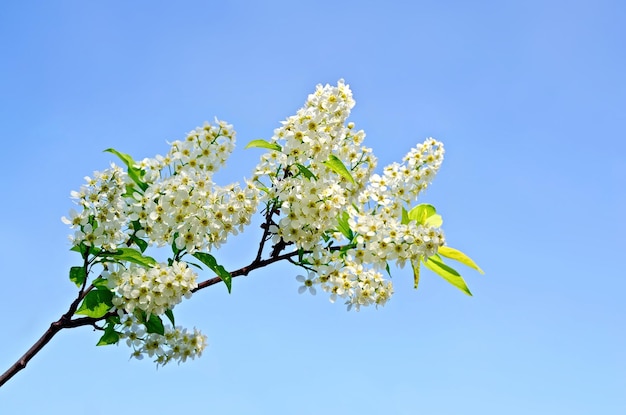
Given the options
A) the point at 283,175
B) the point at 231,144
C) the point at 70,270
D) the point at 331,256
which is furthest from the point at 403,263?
the point at 70,270

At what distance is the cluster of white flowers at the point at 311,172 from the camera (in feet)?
9.46

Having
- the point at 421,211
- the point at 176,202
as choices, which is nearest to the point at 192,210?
the point at 176,202

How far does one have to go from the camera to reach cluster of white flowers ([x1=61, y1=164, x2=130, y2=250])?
2875 millimetres

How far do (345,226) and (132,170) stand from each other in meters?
0.99

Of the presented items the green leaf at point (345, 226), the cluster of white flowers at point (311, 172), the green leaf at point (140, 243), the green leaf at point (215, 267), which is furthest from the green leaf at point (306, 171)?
the green leaf at point (140, 243)

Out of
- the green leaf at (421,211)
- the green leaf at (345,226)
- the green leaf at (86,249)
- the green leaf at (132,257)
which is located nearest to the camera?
the green leaf at (132,257)

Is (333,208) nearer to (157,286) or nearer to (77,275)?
(157,286)

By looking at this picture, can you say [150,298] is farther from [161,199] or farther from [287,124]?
[287,124]

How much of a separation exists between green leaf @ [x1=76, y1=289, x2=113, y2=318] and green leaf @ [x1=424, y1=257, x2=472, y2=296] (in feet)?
4.70

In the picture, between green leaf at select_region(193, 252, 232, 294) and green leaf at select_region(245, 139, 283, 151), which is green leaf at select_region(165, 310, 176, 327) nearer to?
green leaf at select_region(193, 252, 232, 294)

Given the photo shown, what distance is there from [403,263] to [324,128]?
26.4 inches

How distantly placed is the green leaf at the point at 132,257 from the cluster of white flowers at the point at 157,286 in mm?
26

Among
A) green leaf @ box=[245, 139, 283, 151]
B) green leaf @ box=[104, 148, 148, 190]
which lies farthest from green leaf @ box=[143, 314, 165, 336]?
green leaf @ box=[245, 139, 283, 151]

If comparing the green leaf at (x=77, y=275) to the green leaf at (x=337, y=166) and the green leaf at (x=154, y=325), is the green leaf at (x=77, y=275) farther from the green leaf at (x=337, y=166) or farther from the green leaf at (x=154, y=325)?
the green leaf at (x=337, y=166)
